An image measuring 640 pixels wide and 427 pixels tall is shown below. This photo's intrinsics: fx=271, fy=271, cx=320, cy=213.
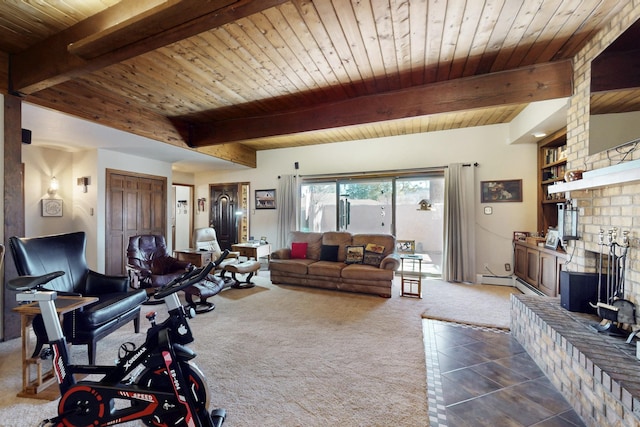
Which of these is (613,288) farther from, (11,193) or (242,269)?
(11,193)

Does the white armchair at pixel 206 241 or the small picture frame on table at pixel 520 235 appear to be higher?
the small picture frame on table at pixel 520 235

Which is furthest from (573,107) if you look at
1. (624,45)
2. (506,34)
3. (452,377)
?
(452,377)

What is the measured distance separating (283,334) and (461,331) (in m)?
1.85

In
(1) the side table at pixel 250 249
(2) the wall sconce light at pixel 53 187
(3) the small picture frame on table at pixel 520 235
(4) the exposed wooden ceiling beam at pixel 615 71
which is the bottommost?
(1) the side table at pixel 250 249

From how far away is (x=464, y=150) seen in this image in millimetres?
4953

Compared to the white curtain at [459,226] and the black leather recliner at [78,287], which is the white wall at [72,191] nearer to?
the black leather recliner at [78,287]

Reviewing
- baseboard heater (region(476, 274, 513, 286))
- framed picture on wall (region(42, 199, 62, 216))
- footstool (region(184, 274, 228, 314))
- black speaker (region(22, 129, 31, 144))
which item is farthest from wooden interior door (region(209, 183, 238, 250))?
baseboard heater (region(476, 274, 513, 286))

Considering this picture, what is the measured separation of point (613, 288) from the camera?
2168mm

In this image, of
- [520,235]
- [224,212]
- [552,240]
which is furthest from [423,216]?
[224,212]

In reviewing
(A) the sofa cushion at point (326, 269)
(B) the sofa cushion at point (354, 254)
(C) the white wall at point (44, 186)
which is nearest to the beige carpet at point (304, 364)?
(A) the sofa cushion at point (326, 269)

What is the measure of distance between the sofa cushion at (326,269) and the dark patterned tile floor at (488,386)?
70.3 inches

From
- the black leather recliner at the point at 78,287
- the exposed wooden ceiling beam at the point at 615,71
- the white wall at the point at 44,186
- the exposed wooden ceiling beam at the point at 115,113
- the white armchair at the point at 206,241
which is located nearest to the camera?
the exposed wooden ceiling beam at the point at 615,71

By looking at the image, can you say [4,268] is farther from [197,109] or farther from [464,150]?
[464,150]

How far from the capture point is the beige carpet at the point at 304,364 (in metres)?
1.66
